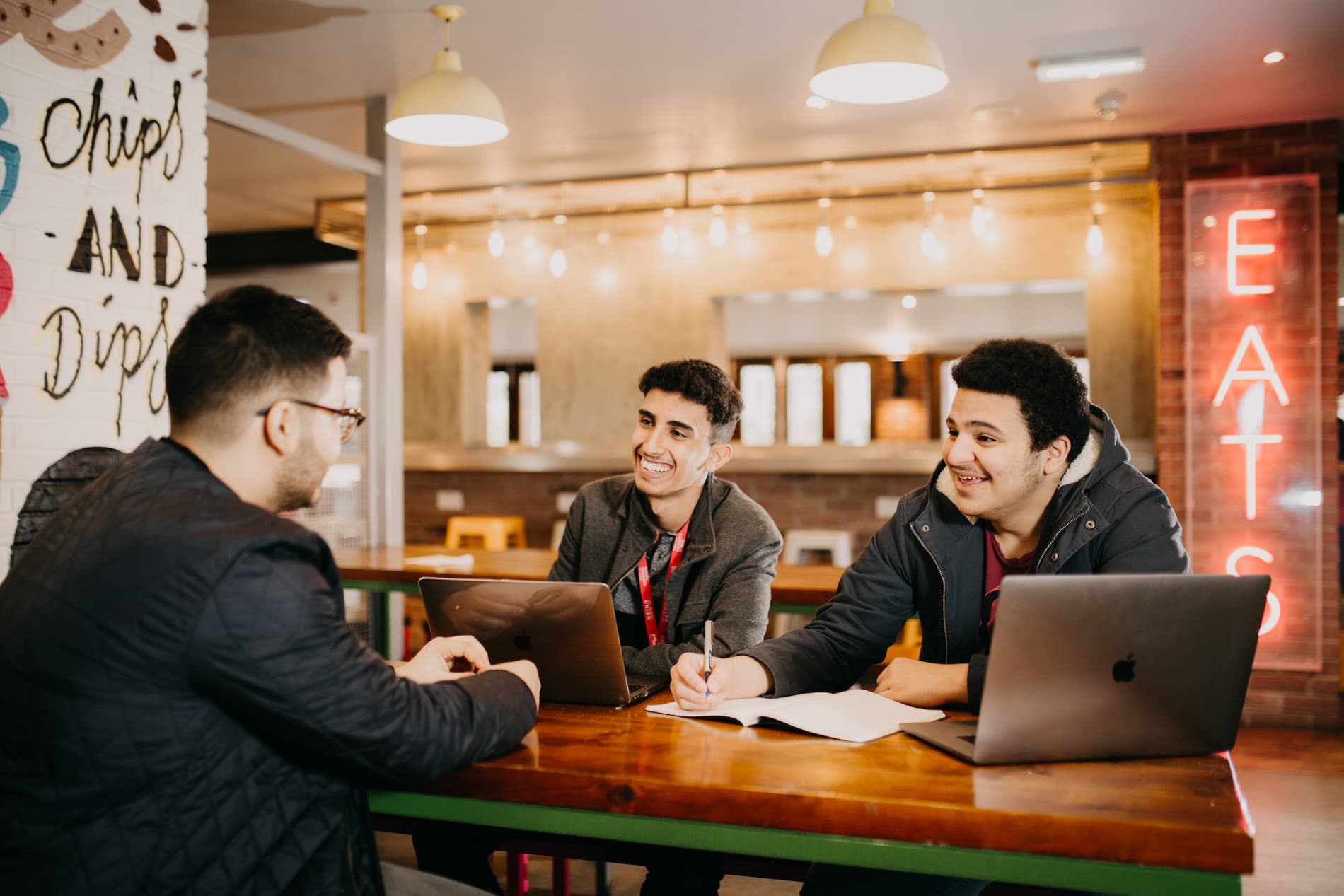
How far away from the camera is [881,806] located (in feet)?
4.27

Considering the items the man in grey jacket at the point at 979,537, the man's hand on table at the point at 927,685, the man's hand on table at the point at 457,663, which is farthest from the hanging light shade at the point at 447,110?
the man's hand on table at the point at 927,685

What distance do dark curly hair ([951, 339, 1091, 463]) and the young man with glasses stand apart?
1.19 meters

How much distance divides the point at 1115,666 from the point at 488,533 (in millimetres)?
5723

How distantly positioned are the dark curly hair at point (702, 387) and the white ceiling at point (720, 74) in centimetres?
192

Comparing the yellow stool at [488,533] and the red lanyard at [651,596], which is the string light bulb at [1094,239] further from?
the red lanyard at [651,596]

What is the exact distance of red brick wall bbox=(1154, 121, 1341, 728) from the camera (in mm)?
5238

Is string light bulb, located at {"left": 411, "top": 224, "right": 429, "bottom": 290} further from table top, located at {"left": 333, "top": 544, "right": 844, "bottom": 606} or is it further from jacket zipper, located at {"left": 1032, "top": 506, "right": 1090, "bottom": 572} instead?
jacket zipper, located at {"left": 1032, "top": 506, "right": 1090, "bottom": 572}

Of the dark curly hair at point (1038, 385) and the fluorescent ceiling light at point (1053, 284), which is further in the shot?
the fluorescent ceiling light at point (1053, 284)

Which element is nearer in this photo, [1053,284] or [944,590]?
[944,590]

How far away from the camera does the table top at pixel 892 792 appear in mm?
1237

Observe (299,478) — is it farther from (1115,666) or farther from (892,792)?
(1115,666)

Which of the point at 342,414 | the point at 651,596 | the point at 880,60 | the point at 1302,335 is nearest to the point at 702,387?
the point at 651,596

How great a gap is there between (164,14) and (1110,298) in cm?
500

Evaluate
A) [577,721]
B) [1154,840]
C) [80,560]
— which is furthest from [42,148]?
[1154,840]
